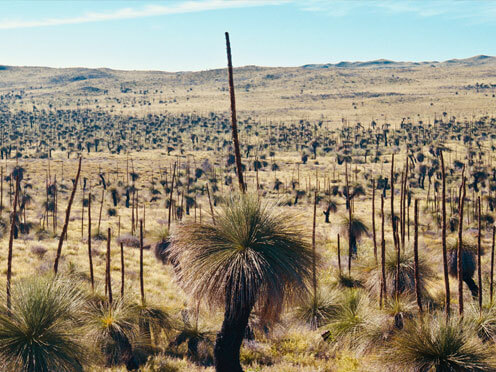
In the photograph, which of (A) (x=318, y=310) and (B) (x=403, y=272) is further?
(B) (x=403, y=272)

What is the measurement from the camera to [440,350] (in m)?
8.79

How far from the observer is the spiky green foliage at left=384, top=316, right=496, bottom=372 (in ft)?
28.0

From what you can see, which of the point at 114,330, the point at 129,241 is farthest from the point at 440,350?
the point at 129,241

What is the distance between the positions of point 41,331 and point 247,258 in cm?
404

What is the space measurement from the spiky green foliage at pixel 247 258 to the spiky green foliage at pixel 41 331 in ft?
7.72

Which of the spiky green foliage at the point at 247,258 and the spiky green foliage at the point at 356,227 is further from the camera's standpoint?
the spiky green foliage at the point at 356,227

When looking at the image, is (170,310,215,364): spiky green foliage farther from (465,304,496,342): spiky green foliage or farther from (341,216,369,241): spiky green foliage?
(341,216,369,241): spiky green foliage

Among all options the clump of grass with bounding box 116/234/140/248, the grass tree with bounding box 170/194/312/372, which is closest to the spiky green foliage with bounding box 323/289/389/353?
the grass tree with bounding box 170/194/312/372

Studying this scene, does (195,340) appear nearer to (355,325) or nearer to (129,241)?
(355,325)

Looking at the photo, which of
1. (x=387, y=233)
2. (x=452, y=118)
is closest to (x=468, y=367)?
(x=387, y=233)

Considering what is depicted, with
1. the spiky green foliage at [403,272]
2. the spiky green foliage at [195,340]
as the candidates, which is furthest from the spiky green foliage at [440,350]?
the spiky green foliage at [403,272]

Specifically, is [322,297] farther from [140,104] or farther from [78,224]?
[140,104]

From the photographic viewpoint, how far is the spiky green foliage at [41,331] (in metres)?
7.57

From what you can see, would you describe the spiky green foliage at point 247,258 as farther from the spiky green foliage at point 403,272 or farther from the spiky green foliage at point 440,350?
the spiky green foliage at point 403,272
